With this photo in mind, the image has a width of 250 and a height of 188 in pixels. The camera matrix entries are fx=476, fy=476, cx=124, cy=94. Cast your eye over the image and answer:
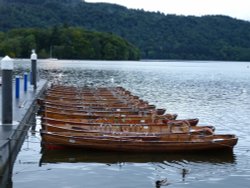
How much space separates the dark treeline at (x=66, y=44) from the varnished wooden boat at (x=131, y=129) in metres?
119

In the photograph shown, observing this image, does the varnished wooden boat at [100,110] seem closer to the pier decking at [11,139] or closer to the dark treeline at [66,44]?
the pier decking at [11,139]

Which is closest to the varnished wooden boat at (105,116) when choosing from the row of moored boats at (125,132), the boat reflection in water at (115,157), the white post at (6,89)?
the row of moored boats at (125,132)

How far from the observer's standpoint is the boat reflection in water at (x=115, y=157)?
15.4m

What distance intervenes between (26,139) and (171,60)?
17752cm

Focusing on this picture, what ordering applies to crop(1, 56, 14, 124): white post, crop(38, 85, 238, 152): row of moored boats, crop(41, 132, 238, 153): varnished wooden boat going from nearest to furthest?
1. crop(1, 56, 14, 124): white post
2. crop(41, 132, 238, 153): varnished wooden boat
3. crop(38, 85, 238, 152): row of moored boats

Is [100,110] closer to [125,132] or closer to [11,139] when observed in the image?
[125,132]

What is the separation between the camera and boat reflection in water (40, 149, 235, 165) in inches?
→ 605

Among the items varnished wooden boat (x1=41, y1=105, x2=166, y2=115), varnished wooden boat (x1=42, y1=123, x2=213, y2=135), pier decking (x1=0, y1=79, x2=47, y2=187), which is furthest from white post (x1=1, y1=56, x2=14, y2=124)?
varnished wooden boat (x1=41, y1=105, x2=166, y2=115)

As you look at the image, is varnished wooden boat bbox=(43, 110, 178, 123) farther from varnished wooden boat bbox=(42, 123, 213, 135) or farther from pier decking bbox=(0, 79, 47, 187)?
varnished wooden boat bbox=(42, 123, 213, 135)

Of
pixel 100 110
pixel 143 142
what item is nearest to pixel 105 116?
pixel 100 110

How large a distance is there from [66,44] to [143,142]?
133875mm

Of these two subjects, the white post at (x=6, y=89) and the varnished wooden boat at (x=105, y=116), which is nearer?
the white post at (x=6, y=89)

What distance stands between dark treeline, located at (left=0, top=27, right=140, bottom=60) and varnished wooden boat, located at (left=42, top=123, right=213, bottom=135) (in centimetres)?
11948

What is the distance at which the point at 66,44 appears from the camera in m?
148
